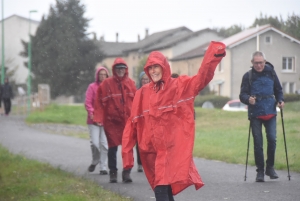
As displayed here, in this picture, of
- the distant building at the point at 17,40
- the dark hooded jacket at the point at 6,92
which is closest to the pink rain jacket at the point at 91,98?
the dark hooded jacket at the point at 6,92

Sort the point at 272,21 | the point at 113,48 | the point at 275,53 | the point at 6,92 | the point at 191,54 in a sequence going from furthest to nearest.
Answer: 1. the point at 113,48
2. the point at 191,54
3. the point at 6,92
4. the point at 275,53
5. the point at 272,21

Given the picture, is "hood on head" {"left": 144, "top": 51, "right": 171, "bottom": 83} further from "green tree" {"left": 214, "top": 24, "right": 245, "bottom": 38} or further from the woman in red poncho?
"green tree" {"left": 214, "top": 24, "right": 245, "bottom": 38}

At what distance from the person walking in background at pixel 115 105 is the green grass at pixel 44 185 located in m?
0.60

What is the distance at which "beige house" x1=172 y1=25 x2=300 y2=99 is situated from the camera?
16.6 m

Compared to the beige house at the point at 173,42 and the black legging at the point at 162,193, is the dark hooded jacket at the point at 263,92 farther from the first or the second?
the beige house at the point at 173,42

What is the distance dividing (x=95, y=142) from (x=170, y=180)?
227 inches

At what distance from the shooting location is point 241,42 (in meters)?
25.5

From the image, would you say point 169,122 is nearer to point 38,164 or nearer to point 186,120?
point 186,120

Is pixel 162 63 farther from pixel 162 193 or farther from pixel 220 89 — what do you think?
pixel 220 89

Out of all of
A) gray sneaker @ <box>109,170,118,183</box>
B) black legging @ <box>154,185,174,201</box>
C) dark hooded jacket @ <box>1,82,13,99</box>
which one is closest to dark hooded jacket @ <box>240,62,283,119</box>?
gray sneaker @ <box>109,170,118,183</box>

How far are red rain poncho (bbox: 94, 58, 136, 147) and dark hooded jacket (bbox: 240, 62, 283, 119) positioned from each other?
1.83 m

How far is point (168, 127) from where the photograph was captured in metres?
6.97

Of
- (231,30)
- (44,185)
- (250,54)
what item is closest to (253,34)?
(250,54)

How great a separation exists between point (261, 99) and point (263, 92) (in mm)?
109
